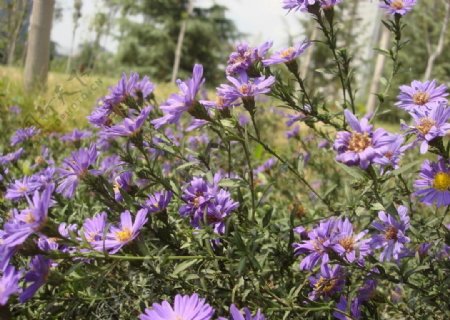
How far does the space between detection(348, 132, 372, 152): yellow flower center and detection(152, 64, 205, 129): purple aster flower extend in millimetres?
419

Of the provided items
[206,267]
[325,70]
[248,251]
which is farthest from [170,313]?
[325,70]

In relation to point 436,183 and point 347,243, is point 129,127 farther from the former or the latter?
point 436,183

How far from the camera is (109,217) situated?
1.43m

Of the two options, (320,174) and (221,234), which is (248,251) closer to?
(221,234)

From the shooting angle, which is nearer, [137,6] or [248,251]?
[248,251]

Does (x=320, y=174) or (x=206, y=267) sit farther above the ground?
(x=206, y=267)

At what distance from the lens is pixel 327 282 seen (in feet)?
4.21

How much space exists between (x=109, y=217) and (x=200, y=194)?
0.32m

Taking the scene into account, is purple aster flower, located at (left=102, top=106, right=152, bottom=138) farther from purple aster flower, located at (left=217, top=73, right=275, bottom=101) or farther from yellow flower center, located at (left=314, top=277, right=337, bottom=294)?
yellow flower center, located at (left=314, top=277, right=337, bottom=294)

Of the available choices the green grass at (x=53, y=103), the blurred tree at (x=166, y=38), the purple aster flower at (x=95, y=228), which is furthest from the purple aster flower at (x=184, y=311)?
the blurred tree at (x=166, y=38)

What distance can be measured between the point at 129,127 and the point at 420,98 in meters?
0.86

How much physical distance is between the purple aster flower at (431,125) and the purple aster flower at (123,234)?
704 millimetres

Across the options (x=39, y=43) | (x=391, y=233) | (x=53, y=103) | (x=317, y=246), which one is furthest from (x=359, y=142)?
(x=39, y=43)

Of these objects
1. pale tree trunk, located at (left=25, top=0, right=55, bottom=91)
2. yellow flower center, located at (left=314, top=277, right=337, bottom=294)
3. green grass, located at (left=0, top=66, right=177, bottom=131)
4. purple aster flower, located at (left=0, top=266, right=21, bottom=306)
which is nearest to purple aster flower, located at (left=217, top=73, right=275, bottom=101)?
yellow flower center, located at (left=314, top=277, right=337, bottom=294)
